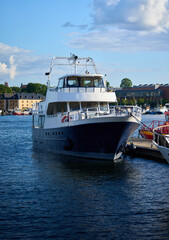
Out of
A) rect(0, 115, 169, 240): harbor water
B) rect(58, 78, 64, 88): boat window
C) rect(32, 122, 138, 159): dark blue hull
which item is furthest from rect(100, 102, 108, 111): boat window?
rect(0, 115, 169, 240): harbor water

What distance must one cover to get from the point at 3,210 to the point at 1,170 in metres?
10.2

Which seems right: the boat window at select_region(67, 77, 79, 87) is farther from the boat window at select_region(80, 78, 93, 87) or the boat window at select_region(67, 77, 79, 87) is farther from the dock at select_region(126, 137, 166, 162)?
the dock at select_region(126, 137, 166, 162)

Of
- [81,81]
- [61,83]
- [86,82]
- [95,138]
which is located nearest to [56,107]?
[61,83]

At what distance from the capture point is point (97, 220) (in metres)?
15.7

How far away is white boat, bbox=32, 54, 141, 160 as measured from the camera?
27.6 metres

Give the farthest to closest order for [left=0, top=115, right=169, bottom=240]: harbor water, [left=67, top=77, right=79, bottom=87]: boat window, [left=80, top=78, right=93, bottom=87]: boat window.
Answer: [left=80, top=78, right=93, bottom=87]: boat window < [left=67, top=77, right=79, bottom=87]: boat window < [left=0, top=115, right=169, bottom=240]: harbor water

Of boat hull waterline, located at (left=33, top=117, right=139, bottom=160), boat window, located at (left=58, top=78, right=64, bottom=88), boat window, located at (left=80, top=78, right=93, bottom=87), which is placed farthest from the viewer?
boat window, located at (left=58, top=78, right=64, bottom=88)

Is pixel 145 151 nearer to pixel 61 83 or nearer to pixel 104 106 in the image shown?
pixel 104 106

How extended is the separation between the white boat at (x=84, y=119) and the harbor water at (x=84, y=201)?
139cm

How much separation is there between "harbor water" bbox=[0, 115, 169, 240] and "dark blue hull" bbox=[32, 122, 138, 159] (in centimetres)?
96

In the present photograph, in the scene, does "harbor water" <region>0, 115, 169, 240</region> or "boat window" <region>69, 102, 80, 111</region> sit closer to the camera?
"harbor water" <region>0, 115, 169, 240</region>

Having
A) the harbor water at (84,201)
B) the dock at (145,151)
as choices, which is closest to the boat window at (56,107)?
the harbor water at (84,201)

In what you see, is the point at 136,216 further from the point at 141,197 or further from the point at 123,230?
the point at 141,197

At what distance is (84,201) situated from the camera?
18.4 meters
